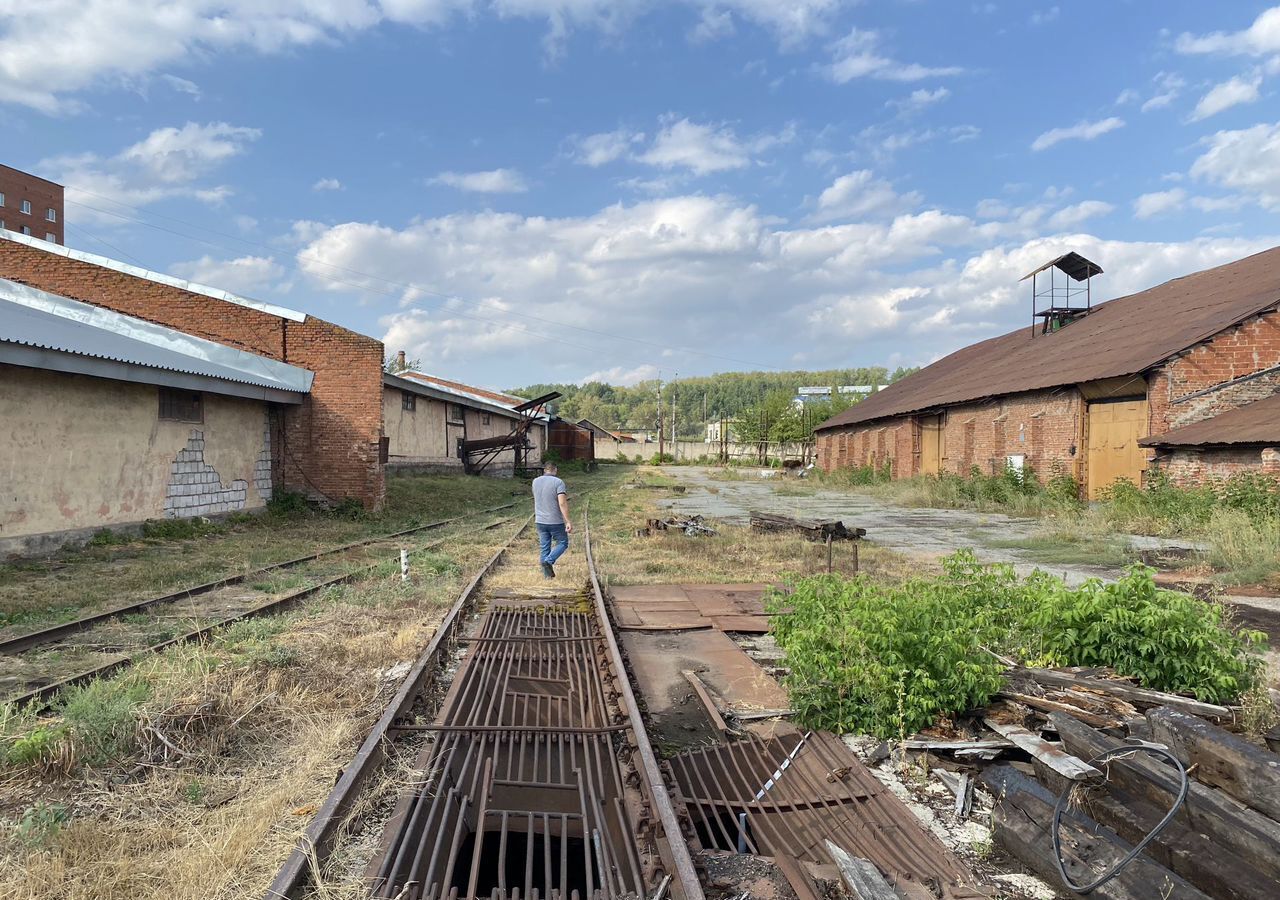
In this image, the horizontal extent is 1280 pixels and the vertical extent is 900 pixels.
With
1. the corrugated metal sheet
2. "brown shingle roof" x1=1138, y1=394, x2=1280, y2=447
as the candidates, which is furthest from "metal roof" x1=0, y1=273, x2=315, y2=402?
"brown shingle roof" x1=1138, y1=394, x2=1280, y2=447

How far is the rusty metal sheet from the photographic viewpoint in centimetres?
316

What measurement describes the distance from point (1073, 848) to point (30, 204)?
69.5 m

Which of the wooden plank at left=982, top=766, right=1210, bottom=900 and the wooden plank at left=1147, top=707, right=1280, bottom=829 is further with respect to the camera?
the wooden plank at left=1147, top=707, right=1280, bottom=829

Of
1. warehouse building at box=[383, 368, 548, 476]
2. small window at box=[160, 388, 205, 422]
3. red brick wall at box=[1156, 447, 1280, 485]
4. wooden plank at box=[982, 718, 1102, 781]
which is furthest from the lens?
warehouse building at box=[383, 368, 548, 476]

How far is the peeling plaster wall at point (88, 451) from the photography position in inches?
387

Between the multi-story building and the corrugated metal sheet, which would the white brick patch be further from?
the multi-story building

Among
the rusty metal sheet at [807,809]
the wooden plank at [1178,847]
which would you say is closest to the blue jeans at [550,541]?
the rusty metal sheet at [807,809]

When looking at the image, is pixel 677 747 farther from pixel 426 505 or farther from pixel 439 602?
pixel 426 505

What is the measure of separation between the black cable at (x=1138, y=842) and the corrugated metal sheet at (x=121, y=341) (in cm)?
1125

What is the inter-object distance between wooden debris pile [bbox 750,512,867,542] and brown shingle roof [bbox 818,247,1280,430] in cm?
809

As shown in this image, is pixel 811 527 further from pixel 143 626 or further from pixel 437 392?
pixel 437 392

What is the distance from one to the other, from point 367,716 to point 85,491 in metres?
9.12

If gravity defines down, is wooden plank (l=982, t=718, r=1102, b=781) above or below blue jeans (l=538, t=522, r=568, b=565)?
below

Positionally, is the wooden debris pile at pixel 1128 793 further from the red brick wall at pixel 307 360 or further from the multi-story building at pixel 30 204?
the multi-story building at pixel 30 204
